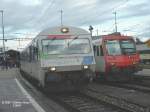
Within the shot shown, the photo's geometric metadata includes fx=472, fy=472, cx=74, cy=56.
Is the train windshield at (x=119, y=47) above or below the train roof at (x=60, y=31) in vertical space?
below

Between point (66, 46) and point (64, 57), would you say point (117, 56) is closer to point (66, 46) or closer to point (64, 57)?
point (66, 46)

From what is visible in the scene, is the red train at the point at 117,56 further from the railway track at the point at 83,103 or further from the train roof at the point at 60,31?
the train roof at the point at 60,31

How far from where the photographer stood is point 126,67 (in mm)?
26266

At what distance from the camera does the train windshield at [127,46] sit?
26.9 m

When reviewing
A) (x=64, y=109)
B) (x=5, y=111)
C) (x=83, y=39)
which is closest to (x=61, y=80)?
(x=83, y=39)

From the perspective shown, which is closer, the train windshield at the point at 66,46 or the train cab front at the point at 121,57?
the train windshield at the point at 66,46

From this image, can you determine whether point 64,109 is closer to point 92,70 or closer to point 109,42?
point 92,70

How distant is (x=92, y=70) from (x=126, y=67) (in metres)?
7.23

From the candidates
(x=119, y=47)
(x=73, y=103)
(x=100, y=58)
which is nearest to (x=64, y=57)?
(x=73, y=103)

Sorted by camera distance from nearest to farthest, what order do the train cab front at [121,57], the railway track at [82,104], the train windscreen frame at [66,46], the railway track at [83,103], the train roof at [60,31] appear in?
the railway track at [83,103]
the railway track at [82,104]
the train windscreen frame at [66,46]
the train roof at [60,31]
the train cab front at [121,57]

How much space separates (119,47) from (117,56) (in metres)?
0.59

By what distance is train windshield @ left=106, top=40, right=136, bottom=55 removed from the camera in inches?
1054

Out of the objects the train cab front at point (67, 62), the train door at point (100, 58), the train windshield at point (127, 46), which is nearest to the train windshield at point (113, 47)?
the train windshield at point (127, 46)

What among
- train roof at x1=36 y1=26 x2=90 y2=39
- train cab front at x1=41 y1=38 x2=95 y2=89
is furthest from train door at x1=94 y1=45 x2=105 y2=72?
train cab front at x1=41 y1=38 x2=95 y2=89
